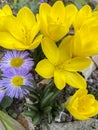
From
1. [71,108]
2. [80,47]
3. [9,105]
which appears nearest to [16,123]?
[9,105]

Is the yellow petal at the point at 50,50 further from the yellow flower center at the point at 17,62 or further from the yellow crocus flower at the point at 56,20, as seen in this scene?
the yellow flower center at the point at 17,62

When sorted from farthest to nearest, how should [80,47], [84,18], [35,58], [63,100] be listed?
1. [63,100]
2. [35,58]
3. [84,18]
4. [80,47]

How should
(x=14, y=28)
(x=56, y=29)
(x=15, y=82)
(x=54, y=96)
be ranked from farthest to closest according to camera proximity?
1. (x=15, y=82)
2. (x=54, y=96)
3. (x=14, y=28)
4. (x=56, y=29)

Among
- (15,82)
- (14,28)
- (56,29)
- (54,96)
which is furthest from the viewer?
(15,82)

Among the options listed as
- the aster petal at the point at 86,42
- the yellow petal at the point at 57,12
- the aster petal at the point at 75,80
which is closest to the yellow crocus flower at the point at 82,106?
the aster petal at the point at 75,80

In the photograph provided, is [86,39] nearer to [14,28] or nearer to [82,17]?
[82,17]

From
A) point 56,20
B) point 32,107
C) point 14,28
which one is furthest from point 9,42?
point 32,107

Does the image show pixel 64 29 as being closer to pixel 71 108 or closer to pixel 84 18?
pixel 84 18

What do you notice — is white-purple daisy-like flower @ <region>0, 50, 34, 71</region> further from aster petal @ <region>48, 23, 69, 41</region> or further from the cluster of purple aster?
aster petal @ <region>48, 23, 69, 41</region>
